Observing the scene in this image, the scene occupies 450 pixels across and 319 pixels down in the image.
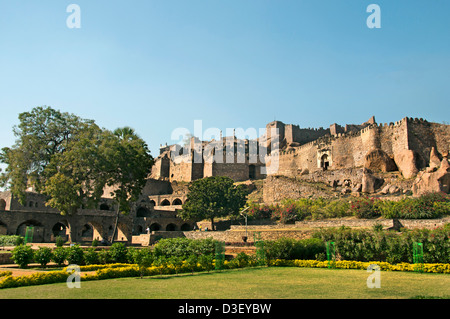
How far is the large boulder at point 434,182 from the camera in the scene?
29.9 m

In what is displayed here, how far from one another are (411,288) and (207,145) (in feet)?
178

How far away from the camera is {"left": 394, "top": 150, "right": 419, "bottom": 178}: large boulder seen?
34.9 meters

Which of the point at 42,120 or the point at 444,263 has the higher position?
the point at 42,120

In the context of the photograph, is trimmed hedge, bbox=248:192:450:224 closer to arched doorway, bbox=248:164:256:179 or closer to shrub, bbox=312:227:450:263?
shrub, bbox=312:227:450:263

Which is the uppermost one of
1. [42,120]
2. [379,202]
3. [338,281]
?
[42,120]

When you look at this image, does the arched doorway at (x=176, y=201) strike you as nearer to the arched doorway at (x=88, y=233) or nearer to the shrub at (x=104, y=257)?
the arched doorway at (x=88, y=233)

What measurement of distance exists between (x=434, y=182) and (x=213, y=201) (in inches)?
794

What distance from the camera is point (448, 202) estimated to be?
26734mm

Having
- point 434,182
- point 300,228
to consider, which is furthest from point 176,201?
point 434,182

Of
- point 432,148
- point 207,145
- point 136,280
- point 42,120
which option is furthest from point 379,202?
point 207,145

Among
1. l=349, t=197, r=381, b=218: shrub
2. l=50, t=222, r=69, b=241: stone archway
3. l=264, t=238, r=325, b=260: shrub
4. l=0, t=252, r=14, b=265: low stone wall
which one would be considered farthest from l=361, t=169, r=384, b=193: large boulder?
l=50, t=222, r=69, b=241: stone archway

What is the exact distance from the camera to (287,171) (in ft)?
179

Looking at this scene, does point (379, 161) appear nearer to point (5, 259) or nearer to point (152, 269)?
point (152, 269)
